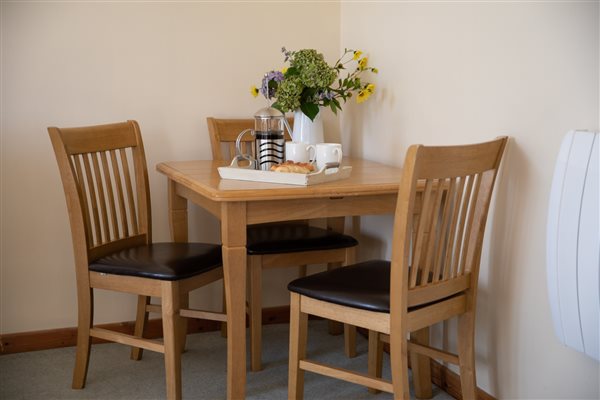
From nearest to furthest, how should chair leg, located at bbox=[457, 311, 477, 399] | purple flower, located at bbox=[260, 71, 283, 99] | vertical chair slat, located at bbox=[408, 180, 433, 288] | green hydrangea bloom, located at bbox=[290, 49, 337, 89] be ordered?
1. vertical chair slat, located at bbox=[408, 180, 433, 288]
2. chair leg, located at bbox=[457, 311, 477, 399]
3. green hydrangea bloom, located at bbox=[290, 49, 337, 89]
4. purple flower, located at bbox=[260, 71, 283, 99]

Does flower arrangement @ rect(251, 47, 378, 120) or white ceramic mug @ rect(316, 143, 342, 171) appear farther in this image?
flower arrangement @ rect(251, 47, 378, 120)

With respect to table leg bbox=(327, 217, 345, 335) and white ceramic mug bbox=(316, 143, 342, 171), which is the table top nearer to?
white ceramic mug bbox=(316, 143, 342, 171)

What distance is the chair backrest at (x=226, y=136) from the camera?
288 centimetres

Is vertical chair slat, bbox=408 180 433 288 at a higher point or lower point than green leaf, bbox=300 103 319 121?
lower

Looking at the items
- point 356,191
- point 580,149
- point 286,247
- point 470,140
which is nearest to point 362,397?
point 286,247

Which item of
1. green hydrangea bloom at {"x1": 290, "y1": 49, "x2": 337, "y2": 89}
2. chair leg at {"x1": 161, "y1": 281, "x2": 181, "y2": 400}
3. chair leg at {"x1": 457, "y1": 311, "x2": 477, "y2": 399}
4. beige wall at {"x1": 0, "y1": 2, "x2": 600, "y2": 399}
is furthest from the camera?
green hydrangea bloom at {"x1": 290, "y1": 49, "x2": 337, "y2": 89}

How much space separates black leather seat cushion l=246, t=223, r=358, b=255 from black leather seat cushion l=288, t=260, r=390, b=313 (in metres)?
0.41

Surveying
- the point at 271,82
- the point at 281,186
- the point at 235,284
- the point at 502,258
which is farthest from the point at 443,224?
the point at 271,82

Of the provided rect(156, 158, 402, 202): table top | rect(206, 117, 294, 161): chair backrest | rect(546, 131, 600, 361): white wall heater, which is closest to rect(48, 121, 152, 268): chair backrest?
rect(156, 158, 402, 202): table top

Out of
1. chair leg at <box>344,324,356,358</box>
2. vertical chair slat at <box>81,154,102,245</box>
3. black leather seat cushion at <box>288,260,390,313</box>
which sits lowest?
chair leg at <box>344,324,356,358</box>

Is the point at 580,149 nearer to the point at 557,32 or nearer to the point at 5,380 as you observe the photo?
the point at 557,32

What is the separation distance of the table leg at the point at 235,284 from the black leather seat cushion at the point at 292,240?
454 mm

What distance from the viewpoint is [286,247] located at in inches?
100

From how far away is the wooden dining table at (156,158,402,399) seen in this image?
2.00 m
